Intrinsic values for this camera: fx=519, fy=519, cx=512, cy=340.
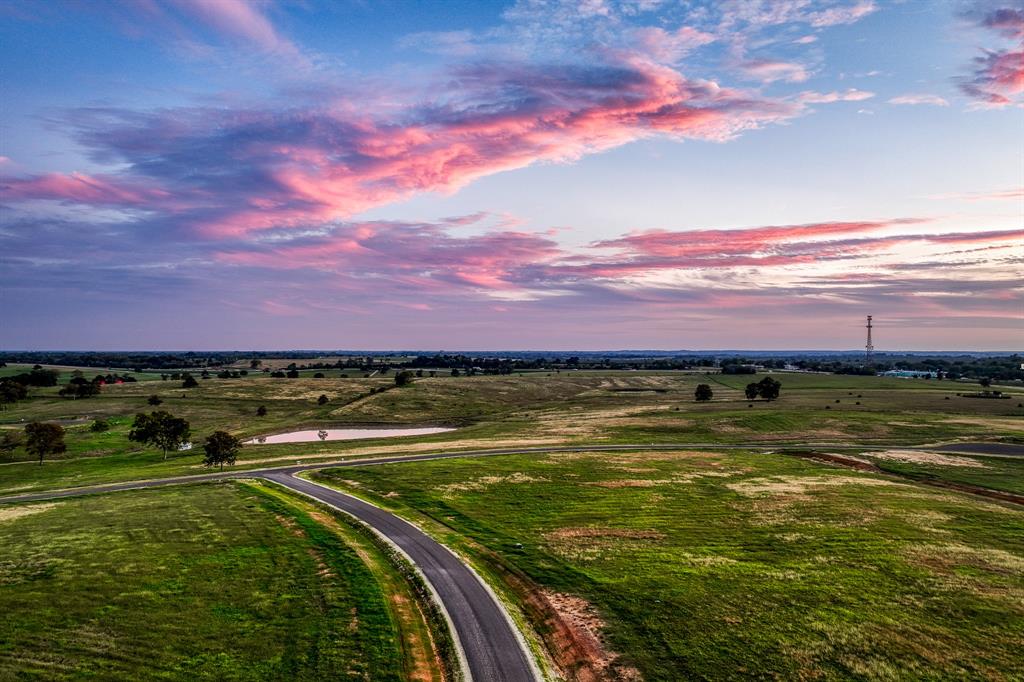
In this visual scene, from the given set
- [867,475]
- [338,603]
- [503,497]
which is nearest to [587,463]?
[503,497]

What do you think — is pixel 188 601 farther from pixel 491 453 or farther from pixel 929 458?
pixel 929 458

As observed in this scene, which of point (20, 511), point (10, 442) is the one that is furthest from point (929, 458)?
point (10, 442)

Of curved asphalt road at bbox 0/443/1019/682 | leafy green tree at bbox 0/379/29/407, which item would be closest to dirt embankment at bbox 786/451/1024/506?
curved asphalt road at bbox 0/443/1019/682

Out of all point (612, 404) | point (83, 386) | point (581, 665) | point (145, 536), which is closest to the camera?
point (581, 665)

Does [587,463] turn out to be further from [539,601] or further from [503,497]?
[539,601]

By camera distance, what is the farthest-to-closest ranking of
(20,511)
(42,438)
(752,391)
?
(752,391), (42,438), (20,511)

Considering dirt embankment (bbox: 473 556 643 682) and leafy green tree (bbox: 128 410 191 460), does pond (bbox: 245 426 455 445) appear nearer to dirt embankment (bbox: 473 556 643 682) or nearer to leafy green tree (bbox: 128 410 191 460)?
leafy green tree (bbox: 128 410 191 460)
